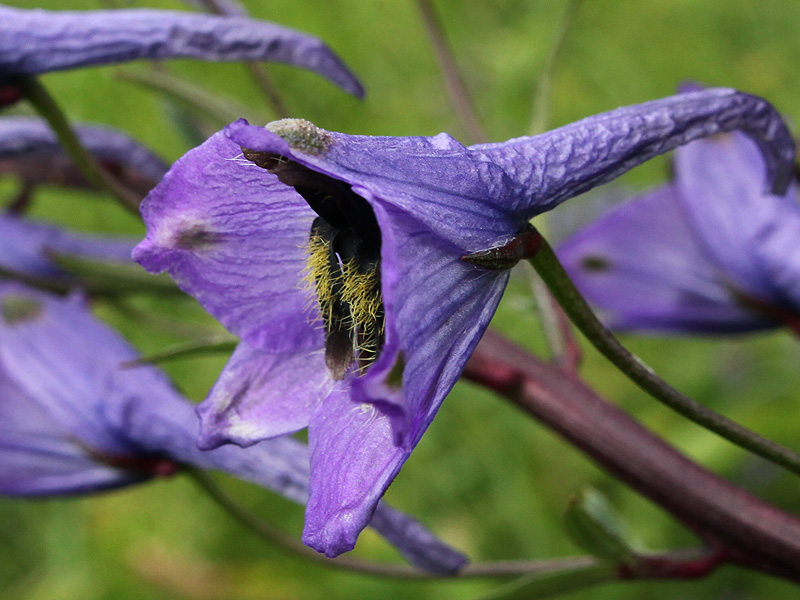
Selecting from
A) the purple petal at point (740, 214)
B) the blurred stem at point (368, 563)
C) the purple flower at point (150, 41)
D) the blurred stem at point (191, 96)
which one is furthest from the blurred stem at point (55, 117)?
the purple petal at point (740, 214)

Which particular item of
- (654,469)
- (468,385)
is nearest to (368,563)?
(654,469)

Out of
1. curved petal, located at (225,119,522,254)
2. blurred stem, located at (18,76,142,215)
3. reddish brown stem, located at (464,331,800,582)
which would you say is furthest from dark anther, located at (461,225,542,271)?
blurred stem, located at (18,76,142,215)

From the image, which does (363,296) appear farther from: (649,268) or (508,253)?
(649,268)

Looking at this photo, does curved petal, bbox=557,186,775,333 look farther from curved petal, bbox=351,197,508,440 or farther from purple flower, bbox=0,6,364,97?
curved petal, bbox=351,197,508,440

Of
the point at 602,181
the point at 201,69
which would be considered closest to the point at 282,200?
the point at 602,181

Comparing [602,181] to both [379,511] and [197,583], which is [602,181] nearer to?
[379,511]

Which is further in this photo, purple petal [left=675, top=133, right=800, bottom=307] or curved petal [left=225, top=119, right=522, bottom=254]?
purple petal [left=675, top=133, right=800, bottom=307]

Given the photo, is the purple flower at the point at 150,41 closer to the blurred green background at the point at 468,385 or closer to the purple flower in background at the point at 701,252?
the blurred green background at the point at 468,385
